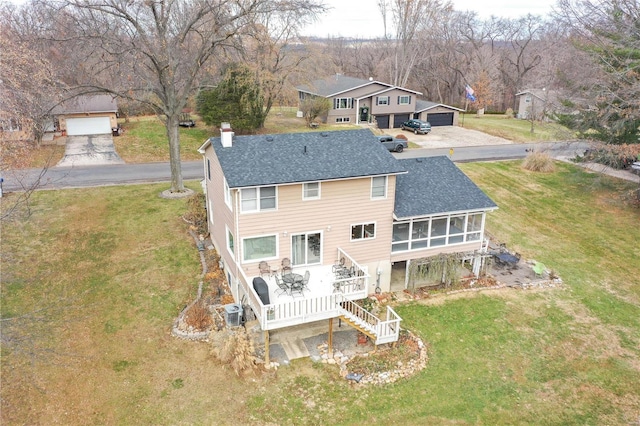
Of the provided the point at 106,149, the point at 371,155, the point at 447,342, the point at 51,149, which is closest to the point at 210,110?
the point at 106,149

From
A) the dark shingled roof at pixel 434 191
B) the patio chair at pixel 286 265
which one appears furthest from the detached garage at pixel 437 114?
the patio chair at pixel 286 265

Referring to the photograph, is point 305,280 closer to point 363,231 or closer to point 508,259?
point 363,231

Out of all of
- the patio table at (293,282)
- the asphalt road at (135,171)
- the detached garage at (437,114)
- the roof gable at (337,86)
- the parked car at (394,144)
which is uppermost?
the roof gable at (337,86)

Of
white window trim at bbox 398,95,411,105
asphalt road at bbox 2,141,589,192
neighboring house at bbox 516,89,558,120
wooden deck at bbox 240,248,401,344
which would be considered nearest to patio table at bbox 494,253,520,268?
wooden deck at bbox 240,248,401,344

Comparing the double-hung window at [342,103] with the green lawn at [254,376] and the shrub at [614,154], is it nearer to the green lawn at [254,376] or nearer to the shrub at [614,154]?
the shrub at [614,154]

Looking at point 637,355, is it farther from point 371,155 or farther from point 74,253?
point 74,253

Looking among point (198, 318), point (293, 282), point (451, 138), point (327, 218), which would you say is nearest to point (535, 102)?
point (451, 138)
